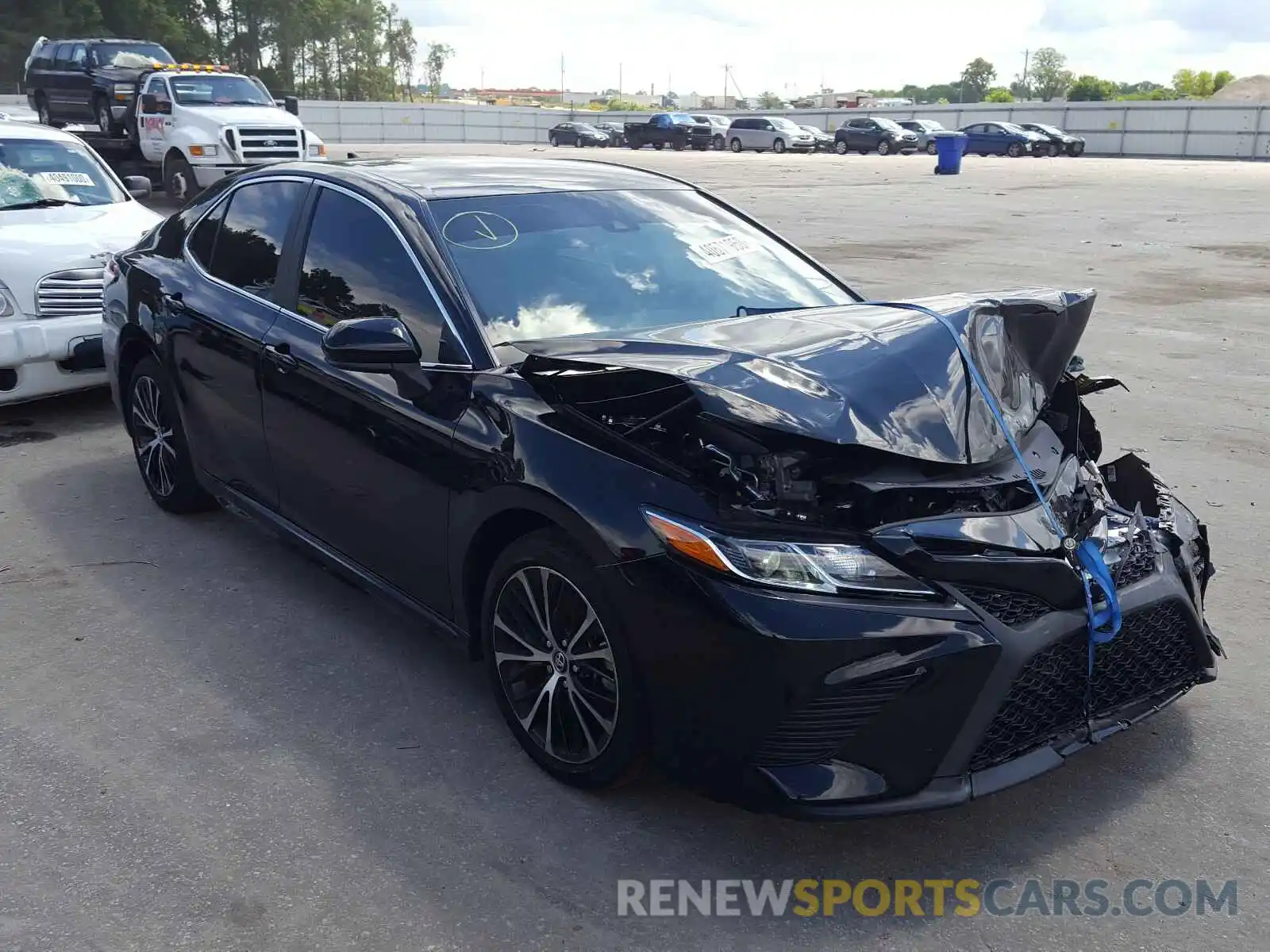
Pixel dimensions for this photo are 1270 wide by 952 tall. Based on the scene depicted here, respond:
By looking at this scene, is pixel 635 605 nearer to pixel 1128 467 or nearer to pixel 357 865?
pixel 357 865

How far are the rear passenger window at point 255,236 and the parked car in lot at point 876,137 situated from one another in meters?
50.5

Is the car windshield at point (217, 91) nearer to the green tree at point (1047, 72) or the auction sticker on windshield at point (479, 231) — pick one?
the auction sticker on windshield at point (479, 231)

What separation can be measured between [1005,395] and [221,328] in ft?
10.5

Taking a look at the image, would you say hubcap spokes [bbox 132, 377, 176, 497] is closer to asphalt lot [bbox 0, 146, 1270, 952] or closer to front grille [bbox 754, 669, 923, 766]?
asphalt lot [bbox 0, 146, 1270, 952]

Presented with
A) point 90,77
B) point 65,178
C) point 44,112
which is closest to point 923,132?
point 44,112

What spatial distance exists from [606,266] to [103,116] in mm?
21792

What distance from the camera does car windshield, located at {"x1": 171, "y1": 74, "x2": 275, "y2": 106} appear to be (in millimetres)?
19312

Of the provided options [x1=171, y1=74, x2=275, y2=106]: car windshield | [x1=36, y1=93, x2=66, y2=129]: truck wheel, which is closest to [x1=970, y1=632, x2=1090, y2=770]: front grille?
[x1=171, y1=74, x2=275, y2=106]: car windshield

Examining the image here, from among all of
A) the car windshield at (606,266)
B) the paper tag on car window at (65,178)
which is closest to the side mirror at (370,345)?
the car windshield at (606,266)

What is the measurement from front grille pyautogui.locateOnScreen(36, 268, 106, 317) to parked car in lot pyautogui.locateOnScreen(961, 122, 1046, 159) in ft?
156

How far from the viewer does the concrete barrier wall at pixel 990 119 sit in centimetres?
5150

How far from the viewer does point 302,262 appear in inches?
181

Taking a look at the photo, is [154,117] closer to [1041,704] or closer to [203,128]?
[203,128]

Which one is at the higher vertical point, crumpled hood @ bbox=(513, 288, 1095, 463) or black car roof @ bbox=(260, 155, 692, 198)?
black car roof @ bbox=(260, 155, 692, 198)
